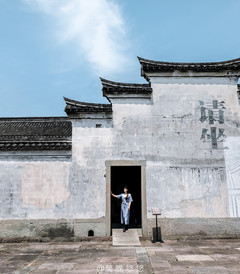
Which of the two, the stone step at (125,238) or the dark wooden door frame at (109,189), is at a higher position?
the dark wooden door frame at (109,189)

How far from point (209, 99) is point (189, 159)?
241cm

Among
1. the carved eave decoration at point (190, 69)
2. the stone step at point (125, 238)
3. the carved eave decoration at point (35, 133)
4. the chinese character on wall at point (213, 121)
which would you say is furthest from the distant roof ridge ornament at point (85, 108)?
the stone step at point (125, 238)

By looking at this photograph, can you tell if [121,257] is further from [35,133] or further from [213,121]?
[35,133]

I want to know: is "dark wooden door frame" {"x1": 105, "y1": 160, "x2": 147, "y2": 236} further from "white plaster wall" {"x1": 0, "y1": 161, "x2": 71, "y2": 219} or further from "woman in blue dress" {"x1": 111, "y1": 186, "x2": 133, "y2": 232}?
"white plaster wall" {"x1": 0, "y1": 161, "x2": 71, "y2": 219}

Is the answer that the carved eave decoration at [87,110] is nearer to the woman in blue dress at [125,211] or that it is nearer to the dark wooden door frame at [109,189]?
the dark wooden door frame at [109,189]

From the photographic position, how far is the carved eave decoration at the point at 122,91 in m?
9.76

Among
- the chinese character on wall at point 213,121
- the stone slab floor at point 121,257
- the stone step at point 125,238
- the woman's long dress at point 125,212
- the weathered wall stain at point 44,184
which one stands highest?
the chinese character on wall at point 213,121

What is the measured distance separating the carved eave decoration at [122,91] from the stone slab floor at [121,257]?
16.5 ft

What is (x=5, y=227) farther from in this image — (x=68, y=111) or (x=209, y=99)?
(x=209, y=99)

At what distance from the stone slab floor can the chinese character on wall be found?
3.45 meters

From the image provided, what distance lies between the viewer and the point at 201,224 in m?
8.95

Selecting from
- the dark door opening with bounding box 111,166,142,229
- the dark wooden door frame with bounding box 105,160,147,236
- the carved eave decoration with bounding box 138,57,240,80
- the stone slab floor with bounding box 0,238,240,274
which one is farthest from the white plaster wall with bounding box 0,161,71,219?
the carved eave decoration with bounding box 138,57,240,80

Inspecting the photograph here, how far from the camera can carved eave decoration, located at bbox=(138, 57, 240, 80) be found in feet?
32.6

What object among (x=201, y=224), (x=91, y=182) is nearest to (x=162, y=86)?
(x=91, y=182)
